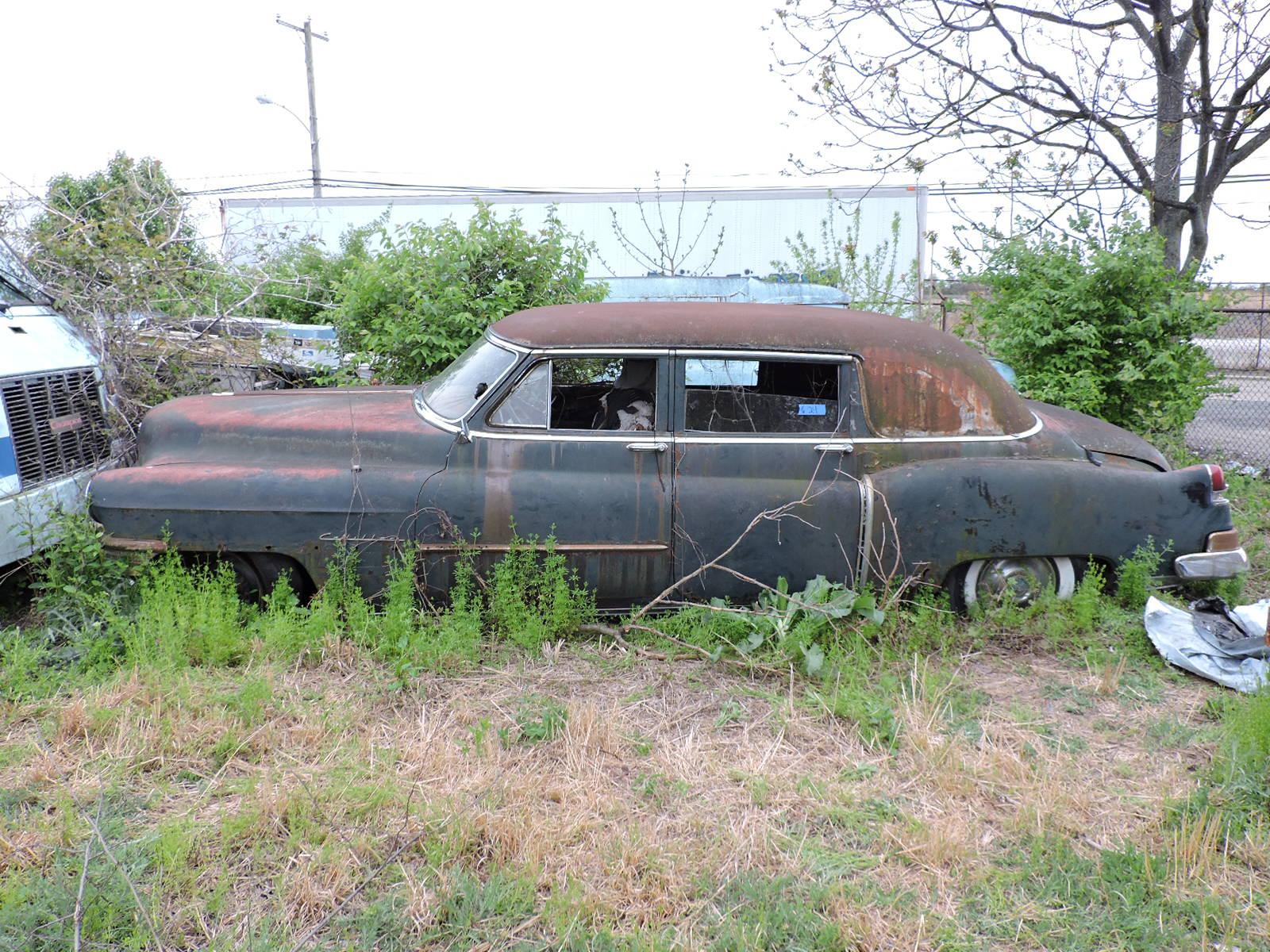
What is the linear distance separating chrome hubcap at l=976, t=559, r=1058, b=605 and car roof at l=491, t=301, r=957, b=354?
3.87 ft

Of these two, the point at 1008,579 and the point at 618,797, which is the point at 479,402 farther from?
the point at 1008,579

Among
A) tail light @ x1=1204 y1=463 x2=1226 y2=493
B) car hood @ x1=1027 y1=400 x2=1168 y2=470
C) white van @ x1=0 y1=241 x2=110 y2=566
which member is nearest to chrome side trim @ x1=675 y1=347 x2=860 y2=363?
car hood @ x1=1027 y1=400 x2=1168 y2=470

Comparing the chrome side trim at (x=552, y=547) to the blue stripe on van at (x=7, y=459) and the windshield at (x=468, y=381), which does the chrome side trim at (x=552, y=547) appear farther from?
the blue stripe on van at (x=7, y=459)

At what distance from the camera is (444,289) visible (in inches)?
287

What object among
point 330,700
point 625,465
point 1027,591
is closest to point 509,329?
point 625,465

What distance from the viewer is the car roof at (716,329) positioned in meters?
4.70

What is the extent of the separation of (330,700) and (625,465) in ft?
5.68

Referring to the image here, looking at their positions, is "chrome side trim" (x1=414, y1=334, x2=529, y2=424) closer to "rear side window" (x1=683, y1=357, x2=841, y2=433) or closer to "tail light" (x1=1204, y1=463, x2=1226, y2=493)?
"rear side window" (x1=683, y1=357, x2=841, y2=433)

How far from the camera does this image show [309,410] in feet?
16.2

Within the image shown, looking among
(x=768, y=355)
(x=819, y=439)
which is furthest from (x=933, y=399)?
(x=768, y=355)

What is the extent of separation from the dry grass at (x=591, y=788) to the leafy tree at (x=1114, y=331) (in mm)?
3452

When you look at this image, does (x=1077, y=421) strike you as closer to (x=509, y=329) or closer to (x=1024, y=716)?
(x=1024, y=716)

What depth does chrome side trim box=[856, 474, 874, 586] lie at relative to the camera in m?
4.63

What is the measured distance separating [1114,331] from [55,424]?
7.10 meters
